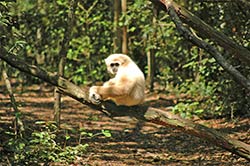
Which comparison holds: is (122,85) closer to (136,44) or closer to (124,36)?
(124,36)

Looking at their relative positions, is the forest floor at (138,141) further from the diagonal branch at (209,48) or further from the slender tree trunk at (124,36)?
the slender tree trunk at (124,36)

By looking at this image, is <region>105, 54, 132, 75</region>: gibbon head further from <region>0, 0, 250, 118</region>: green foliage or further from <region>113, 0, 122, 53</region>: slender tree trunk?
<region>113, 0, 122, 53</region>: slender tree trunk

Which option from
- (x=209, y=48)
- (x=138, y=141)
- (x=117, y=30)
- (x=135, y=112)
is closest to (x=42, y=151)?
(x=135, y=112)

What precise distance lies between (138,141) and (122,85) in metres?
3.42

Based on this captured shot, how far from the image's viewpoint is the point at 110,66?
6824mm

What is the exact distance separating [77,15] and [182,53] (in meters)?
3.86

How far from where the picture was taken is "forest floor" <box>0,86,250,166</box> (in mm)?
8047

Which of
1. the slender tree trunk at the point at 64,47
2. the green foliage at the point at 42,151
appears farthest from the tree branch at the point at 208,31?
the slender tree trunk at the point at 64,47

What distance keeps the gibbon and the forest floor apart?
1057mm

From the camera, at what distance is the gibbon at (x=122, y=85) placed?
20.3ft

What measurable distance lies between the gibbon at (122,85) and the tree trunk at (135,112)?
0.30 m

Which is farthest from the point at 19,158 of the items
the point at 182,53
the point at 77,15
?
the point at 77,15

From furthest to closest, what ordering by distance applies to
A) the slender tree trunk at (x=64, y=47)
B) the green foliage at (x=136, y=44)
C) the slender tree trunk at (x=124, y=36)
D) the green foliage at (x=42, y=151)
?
the slender tree trunk at (x=124, y=36) → the green foliage at (x=136, y=44) → the slender tree trunk at (x=64, y=47) → the green foliage at (x=42, y=151)

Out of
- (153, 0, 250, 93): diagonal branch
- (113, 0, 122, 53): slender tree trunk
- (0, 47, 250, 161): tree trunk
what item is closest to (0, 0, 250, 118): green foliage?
(113, 0, 122, 53): slender tree trunk
